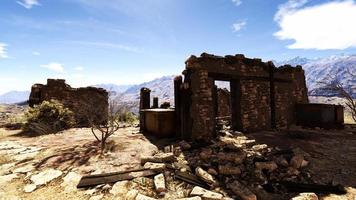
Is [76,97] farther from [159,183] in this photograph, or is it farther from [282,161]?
[282,161]

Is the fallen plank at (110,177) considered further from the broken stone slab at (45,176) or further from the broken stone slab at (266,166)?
the broken stone slab at (266,166)

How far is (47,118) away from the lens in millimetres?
14562

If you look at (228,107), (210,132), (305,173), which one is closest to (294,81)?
(228,107)

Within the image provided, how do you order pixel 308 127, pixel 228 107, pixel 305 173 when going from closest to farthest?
pixel 305 173 < pixel 308 127 < pixel 228 107

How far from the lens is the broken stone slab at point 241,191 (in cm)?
581

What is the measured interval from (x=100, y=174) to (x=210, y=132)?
499 cm

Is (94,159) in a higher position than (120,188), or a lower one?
higher

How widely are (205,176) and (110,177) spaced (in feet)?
7.72

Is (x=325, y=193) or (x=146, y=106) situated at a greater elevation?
(x=146, y=106)

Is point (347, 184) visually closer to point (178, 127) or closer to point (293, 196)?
point (293, 196)

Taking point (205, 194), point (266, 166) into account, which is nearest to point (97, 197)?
point (205, 194)

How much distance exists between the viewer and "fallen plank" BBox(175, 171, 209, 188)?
6.36 metres

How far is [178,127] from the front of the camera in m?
10.5

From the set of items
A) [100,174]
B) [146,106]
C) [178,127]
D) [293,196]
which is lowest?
[293,196]
